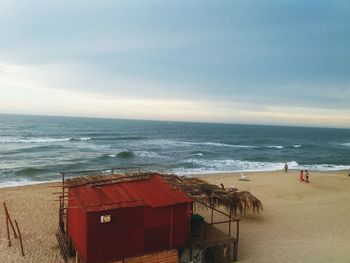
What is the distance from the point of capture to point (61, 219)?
15.1m

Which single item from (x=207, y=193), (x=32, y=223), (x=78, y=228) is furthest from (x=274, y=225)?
(x=32, y=223)

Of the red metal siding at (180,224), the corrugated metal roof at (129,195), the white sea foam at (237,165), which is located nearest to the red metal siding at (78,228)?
the corrugated metal roof at (129,195)

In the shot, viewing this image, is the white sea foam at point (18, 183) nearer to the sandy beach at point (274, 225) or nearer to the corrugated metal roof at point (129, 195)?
the sandy beach at point (274, 225)

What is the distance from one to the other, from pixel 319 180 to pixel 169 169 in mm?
15502

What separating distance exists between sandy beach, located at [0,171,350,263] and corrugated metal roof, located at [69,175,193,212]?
316cm

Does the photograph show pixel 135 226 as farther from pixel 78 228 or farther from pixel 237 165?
pixel 237 165

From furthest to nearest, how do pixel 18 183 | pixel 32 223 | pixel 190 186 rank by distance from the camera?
pixel 18 183 < pixel 32 223 < pixel 190 186

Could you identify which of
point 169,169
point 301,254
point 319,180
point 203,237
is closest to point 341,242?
point 301,254

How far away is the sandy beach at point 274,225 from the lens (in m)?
14.1

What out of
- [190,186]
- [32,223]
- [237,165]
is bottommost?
[237,165]

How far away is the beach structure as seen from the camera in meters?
11.4

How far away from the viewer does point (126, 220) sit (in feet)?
38.0

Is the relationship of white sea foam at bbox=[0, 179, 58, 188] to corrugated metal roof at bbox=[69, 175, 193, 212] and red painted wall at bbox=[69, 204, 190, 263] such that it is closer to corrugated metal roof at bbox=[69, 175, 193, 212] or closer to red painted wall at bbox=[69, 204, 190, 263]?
corrugated metal roof at bbox=[69, 175, 193, 212]

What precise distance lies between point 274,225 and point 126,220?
9.43m
